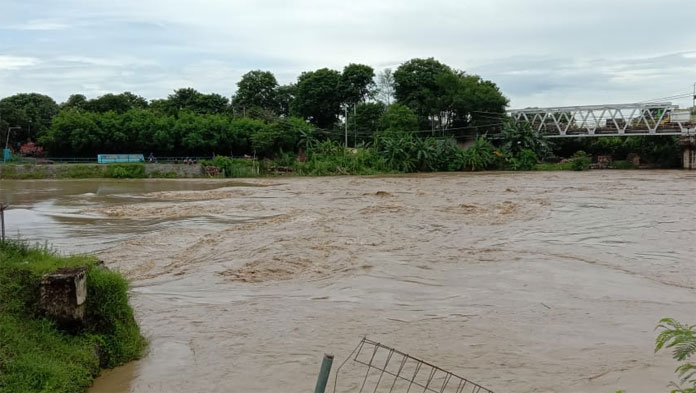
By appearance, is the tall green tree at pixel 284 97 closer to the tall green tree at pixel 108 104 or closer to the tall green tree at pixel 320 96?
the tall green tree at pixel 320 96

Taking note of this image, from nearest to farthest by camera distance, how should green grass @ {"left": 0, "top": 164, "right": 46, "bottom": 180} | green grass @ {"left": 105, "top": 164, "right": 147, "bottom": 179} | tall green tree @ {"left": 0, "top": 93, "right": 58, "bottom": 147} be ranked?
green grass @ {"left": 0, "top": 164, "right": 46, "bottom": 180}
green grass @ {"left": 105, "top": 164, "right": 147, "bottom": 179}
tall green tree @ {"left": 0, "top": 93, "right": 58, "bottom": 147}

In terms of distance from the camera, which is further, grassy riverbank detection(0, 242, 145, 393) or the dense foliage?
the dense foliage

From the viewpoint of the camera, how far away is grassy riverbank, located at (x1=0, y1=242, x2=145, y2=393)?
5.86m

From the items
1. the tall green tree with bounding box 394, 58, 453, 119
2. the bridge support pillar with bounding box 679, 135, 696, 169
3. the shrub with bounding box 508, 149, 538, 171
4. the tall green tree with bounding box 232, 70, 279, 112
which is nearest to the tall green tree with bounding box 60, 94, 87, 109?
the tall green tree with bounding box 232, 70, 279, 112

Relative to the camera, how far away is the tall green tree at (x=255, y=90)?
83.9 meters

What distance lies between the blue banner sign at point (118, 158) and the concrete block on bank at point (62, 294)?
52.4 meters

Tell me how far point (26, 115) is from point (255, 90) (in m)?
30.6

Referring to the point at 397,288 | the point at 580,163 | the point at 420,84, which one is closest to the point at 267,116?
the point at 420,84

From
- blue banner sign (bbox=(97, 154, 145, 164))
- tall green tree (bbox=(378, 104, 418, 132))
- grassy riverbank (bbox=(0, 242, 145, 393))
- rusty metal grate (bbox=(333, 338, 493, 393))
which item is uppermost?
tall green tree (bbox=(378, 104, 418, 132))

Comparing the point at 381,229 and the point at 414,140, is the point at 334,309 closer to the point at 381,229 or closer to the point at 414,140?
the point at 381,229

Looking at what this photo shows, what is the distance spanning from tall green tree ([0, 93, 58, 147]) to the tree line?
4.7 inches

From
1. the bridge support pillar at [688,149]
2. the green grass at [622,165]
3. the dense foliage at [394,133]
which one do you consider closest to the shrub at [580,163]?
the dense foliage at [394,133]

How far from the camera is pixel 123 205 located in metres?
26.7

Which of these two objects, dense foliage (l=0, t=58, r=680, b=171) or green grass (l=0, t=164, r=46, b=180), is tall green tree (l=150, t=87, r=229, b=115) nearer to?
dense foliage (l=0, t=58, r=680, b=171)
